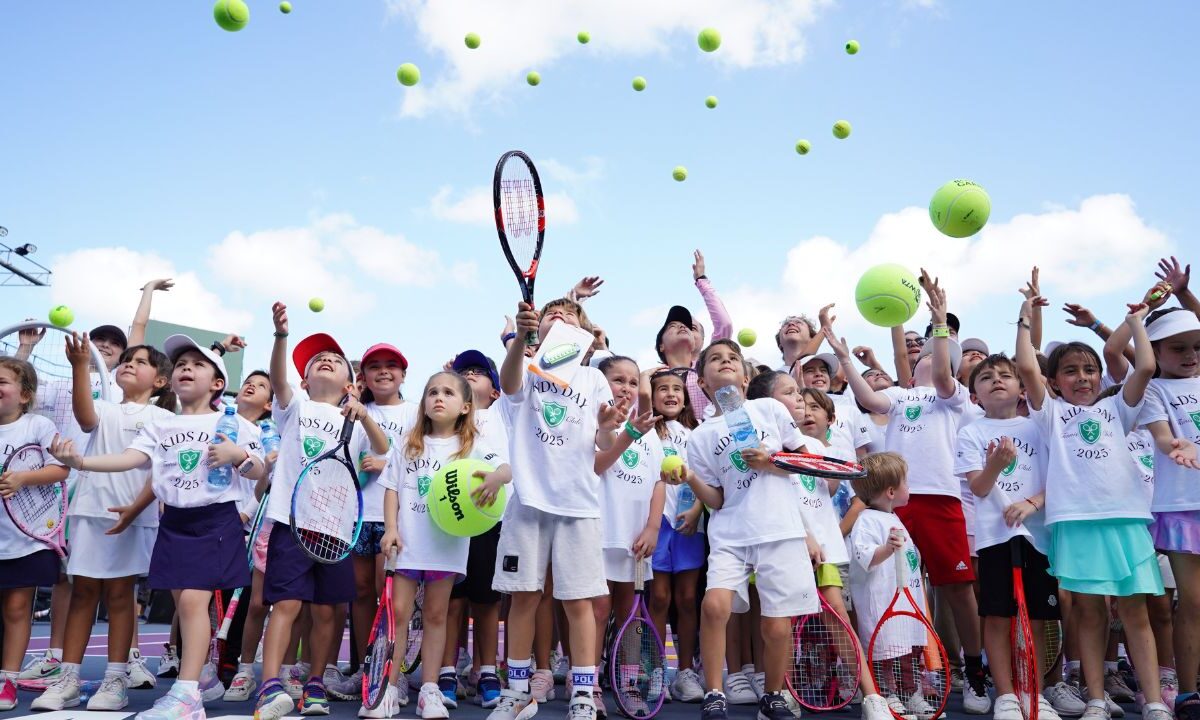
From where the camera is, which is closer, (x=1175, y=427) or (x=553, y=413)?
(x=553, y=413)

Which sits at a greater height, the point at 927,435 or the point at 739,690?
the point at 927,435

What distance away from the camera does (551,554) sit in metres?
4.33

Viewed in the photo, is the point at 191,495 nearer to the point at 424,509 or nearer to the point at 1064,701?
the point at 424,509

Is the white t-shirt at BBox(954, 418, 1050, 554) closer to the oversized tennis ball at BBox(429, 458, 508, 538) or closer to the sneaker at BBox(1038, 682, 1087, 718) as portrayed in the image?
the sneaker at BBox(1038, 682, 1087, 718)

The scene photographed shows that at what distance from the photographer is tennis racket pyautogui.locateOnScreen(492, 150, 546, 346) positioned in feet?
14.1

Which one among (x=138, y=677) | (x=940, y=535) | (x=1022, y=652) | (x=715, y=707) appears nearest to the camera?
(x=715, y=707)

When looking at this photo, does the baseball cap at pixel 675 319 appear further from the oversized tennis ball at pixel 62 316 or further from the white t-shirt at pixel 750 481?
the oversized tennis ball at pixel 62 316

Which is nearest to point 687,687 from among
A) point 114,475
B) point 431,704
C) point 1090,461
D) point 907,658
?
point 907,658

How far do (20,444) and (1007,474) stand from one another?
518 cm

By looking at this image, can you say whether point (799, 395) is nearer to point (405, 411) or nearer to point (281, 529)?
point (405, 411)

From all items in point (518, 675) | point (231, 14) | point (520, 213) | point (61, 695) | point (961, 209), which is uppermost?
point (231, 14)

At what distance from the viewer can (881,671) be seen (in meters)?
4.52

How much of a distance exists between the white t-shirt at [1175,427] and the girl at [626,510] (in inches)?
96.8

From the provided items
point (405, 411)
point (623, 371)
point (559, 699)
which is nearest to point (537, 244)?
point (623, 371)
